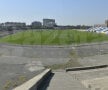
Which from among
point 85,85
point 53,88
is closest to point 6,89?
point 53,88

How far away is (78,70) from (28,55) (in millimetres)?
11064

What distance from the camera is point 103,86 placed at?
33.3 ft

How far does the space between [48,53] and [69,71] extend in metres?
11.5

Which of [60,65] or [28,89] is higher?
[28,89]

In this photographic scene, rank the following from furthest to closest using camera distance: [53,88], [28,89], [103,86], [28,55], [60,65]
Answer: [28,55], [60,65], [53,88], [103,86], [28,89]

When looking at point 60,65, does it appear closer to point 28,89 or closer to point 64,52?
point 64,52

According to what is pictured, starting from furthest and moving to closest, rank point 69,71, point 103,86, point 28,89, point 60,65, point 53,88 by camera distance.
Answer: point 60,65, point 69,71, point 53,88, point 103,86, point 28,89

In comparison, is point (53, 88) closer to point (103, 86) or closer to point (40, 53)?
point (103, 86)

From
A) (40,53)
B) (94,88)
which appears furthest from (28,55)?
(94,88)

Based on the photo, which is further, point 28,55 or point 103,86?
point 28,55

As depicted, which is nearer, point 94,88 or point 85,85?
point 94,88

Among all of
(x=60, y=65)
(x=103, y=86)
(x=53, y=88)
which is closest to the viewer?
(x=103, y=86)

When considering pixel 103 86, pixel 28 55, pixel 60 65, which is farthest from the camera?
pixel 28 55

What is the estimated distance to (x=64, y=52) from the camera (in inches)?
1206
